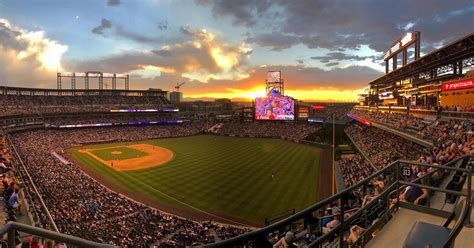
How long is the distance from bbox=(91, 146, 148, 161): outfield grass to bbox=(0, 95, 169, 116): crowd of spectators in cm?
2372

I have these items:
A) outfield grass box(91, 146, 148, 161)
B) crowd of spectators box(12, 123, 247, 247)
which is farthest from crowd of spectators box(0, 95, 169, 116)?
crowd of spectators box(12, 123, 247, 247)

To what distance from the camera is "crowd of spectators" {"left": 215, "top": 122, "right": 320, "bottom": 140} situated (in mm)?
64438

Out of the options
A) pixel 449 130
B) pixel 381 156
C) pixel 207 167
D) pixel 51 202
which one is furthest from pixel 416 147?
pixel 51 202

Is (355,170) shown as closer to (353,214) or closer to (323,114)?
(353,214)

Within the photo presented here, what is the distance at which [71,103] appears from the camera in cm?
7838

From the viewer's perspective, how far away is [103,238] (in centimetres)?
1631

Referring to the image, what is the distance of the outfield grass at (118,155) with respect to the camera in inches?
1697

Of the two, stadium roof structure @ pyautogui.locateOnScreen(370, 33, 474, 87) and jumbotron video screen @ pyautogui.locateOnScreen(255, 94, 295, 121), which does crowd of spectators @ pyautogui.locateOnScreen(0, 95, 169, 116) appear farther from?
stadium roof structure @ pyautogui.locateOnScreen(370, 33, 474, 87)

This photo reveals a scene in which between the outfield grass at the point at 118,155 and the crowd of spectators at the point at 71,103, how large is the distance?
934 inches

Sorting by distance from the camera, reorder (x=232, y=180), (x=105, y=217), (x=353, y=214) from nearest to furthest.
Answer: (x=353, y=214) < (x=105, y=217) < (x=232, y=180)

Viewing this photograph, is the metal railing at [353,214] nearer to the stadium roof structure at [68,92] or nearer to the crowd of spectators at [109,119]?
the crowd of spectators at [109,119]

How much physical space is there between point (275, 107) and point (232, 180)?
4201cm

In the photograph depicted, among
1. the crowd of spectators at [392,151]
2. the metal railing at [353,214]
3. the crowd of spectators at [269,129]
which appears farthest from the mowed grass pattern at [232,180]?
the crowd of spectators at [269,129]

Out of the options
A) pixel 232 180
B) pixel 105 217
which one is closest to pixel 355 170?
pixel 232 180
